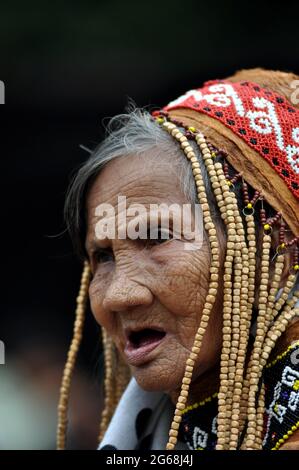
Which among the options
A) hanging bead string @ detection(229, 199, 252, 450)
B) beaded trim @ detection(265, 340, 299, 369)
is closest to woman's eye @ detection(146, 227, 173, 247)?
hanging bead string @ detection(229, 199, 252, 450)

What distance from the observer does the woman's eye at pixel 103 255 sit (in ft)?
8.58

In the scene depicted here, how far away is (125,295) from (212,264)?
11.6 inches

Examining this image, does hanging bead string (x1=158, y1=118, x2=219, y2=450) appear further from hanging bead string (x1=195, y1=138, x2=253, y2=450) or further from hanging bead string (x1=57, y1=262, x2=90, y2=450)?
hanging bead string (x1=57, y1=262, x2=90, y2=450)

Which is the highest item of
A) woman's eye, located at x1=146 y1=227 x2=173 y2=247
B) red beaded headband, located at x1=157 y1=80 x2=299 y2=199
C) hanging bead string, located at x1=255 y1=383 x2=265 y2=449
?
red beaded headband, located at x1=157 y1=80 x2=299 y2=199

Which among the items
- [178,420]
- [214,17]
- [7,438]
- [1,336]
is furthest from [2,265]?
[178,420]

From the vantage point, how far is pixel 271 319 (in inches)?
91.0

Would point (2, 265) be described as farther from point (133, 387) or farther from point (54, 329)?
point (133, 387)

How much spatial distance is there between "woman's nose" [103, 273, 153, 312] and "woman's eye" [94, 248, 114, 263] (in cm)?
19

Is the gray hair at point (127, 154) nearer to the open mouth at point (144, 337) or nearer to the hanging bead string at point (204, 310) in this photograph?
the hanging bead string at point (204, 310)

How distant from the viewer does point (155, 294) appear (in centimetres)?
239

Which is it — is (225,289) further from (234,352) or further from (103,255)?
(103,255)

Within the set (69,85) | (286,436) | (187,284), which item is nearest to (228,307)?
(187,284)

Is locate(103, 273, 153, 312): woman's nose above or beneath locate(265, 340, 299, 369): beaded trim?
above

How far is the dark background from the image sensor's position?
545 cm
